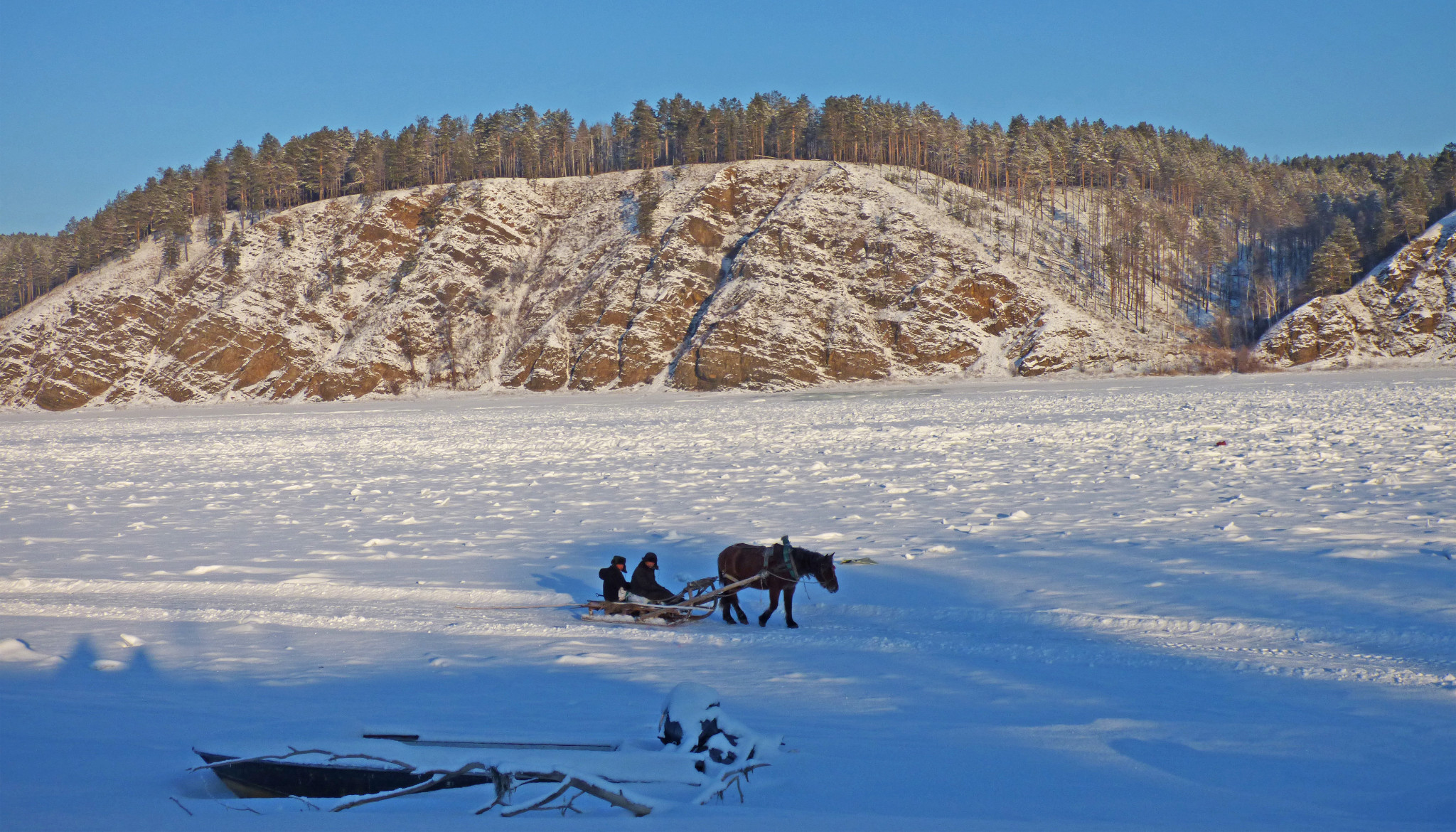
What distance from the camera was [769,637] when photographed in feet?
28.9

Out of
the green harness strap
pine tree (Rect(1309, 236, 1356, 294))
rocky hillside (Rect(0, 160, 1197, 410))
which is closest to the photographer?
the green harness strap

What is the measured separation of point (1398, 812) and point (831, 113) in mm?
113926

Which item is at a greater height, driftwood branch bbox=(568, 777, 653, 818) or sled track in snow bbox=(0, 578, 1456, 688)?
driftwood branch bbox=(568, 777, 653, 818)

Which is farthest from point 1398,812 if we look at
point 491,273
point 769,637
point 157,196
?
point 157,196

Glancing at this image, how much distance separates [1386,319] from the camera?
243 feet

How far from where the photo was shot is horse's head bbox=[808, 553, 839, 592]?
30.0 ft

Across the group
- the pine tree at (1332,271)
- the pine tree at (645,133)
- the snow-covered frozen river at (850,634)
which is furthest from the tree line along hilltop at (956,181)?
the snow-covered frozen river at (850,634)

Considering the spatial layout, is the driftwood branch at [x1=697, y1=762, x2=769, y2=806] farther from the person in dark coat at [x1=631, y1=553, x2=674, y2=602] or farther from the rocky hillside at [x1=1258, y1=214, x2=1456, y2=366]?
the rocky hillside at [x1=1258, y1=214, x2=1456, y2=366]

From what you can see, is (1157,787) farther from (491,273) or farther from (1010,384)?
(491,273)

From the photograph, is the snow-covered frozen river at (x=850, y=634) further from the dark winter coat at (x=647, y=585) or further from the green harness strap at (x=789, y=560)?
the green harness strap at (x=789, y=560)

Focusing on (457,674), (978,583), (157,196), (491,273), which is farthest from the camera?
(157,196)

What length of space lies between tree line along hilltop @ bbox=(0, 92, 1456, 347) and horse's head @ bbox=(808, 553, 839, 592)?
8464 cm

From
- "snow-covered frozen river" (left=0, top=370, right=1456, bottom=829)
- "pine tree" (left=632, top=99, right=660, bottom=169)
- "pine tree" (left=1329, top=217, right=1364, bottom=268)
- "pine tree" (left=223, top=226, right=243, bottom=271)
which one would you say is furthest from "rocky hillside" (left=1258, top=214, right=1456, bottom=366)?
"pine tree" (left=223, top=226, right=243, bottom=271)

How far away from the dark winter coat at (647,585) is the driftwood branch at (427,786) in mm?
5524
